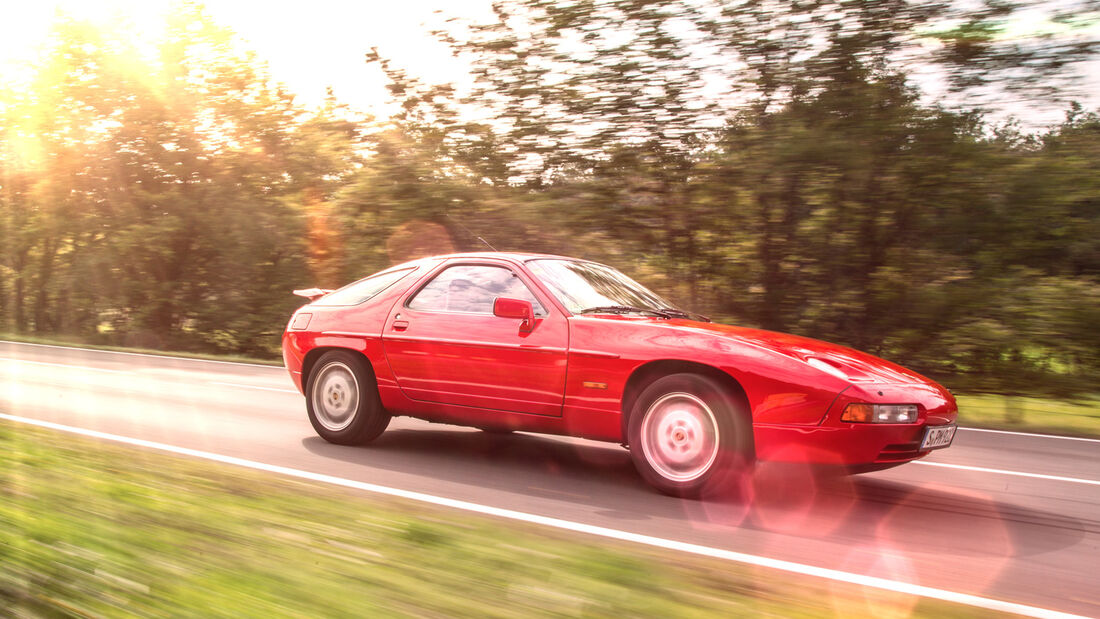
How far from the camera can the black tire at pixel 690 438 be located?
5168mm

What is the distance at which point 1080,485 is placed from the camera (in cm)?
636

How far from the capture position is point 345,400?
22.9 feet

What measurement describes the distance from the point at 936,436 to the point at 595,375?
2.09 metres

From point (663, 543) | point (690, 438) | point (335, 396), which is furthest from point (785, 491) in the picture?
point (335, 396)

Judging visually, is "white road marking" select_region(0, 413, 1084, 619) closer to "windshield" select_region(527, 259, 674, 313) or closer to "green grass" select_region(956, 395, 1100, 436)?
"windshield" select_region(527, 259, 674, 313)

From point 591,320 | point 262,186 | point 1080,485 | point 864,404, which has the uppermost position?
point 262,186

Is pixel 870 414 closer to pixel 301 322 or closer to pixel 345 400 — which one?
pixel 345 400

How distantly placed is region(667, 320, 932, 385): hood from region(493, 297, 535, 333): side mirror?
1001mm

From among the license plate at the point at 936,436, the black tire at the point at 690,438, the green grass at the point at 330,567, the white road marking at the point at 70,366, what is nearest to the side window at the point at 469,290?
the black tire at the point at 690,438

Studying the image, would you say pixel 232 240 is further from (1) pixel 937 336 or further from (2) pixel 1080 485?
(2) pixel 1080 485

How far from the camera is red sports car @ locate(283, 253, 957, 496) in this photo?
5.04m

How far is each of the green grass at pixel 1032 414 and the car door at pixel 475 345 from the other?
6.25m

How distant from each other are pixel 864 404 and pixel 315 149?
18.3m

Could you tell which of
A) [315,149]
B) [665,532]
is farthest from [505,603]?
[315,149]
